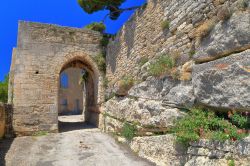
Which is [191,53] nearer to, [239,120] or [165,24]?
[165,24]

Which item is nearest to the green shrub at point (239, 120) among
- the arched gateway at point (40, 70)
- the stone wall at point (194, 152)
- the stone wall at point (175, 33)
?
the stone wall at point (194, 152)

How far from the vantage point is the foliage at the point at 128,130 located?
7.30 m

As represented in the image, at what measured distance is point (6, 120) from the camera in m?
9.95

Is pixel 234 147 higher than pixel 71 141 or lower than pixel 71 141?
higher

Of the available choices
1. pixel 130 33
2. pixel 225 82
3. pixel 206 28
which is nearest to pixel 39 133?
pixel 130 33

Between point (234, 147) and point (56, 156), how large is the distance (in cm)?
511

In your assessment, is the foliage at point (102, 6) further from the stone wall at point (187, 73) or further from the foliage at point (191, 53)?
the foliage at point (191, 53)

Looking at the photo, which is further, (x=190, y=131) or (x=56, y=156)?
(x=56, y=156)

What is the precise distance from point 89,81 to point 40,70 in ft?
15.9

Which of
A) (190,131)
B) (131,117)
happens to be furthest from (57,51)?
(190,131)

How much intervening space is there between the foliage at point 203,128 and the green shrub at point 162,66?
4.88 ft

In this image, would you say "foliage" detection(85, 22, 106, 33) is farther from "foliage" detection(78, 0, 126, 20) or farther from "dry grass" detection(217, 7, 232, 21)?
"dry grass" detection(217, 7, 232, 21)

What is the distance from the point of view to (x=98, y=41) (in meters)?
12.7

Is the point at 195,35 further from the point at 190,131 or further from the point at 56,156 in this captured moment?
the point at 56,156
